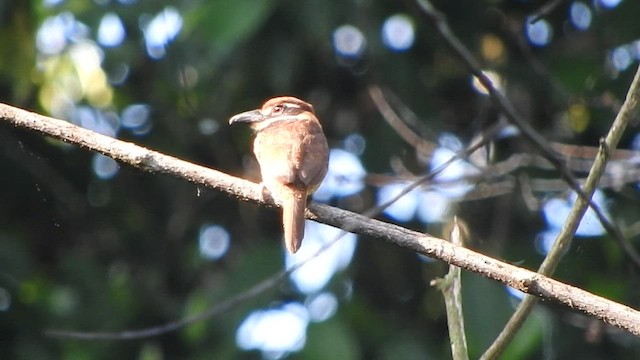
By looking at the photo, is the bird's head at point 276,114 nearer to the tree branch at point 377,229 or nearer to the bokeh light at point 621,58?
the tree branch at point 377,229

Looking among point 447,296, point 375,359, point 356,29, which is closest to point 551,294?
point 447,296

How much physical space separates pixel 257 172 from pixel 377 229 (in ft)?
12.0

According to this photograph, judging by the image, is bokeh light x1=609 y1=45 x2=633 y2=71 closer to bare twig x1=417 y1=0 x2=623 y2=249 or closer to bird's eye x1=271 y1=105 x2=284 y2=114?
bird's eye x1=271 y1=105 x2=284 y2=114

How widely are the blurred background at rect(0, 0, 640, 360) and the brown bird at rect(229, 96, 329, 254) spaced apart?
16.7 inches

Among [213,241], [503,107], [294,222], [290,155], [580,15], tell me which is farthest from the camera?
[213,241]

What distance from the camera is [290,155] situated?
206 inches

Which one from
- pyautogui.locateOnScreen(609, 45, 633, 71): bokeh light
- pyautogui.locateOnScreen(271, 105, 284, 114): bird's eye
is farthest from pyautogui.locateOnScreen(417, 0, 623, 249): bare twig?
pyautogui.locateOnScreen(609, 45, 633, 71): bokeh light

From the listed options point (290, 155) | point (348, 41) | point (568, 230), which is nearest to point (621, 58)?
point (348, 41)

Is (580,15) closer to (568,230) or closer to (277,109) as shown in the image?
(277,109)

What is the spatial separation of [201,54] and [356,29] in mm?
853

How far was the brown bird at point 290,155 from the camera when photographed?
478 centimetres

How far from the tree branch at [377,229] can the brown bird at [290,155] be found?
422 mm

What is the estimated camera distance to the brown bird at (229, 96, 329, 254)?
15.7 feet

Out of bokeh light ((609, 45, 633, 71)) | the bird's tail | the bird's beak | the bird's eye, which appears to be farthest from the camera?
bokeh light ((609, 45, 633, 71))
